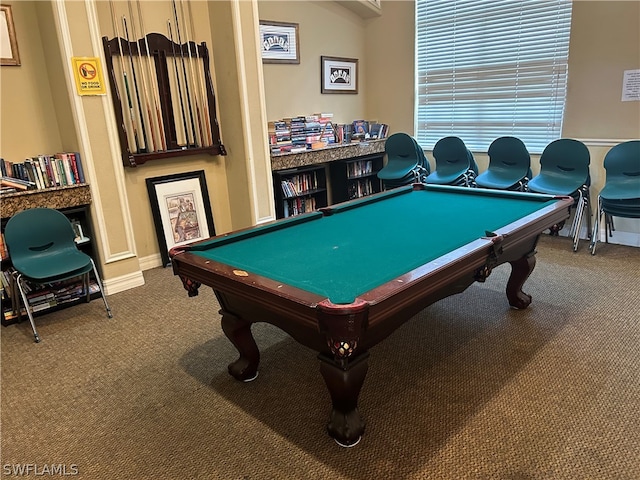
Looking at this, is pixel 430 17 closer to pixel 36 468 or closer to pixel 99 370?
pixel 99 370

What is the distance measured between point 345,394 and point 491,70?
4664mm

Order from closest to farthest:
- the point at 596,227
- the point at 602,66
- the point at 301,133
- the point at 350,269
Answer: the point at 350,269
the point at 596,227
the point at 602,66
the point at 301,133

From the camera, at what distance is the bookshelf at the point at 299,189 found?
496 centimetres

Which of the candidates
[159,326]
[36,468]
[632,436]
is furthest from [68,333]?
[632,436]

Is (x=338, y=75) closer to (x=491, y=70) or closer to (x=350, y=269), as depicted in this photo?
(x=491, y=70)

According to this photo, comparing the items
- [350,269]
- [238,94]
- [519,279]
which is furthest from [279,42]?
[350,269]

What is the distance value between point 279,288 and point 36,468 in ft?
4.39

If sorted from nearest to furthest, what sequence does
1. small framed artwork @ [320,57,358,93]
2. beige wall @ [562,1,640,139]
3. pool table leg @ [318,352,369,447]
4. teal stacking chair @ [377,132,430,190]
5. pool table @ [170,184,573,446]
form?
pool table @ [170,184,573,446]
pool table leg @ [318,352,369,447]
beige wall @ [562,1,640,139]
teal stacking chair @ [377,132,430,190]
small framed artwork @ [320,57,358,93]

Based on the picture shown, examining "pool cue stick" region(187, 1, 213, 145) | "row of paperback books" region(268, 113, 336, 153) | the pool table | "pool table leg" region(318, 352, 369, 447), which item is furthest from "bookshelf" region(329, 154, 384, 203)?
"pool table leg" region(318, 352, 369, 447)

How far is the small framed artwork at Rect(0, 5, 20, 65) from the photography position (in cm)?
329

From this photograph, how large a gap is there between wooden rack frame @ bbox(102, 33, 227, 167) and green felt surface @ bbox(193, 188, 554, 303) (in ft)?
6.72

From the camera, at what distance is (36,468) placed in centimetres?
191
